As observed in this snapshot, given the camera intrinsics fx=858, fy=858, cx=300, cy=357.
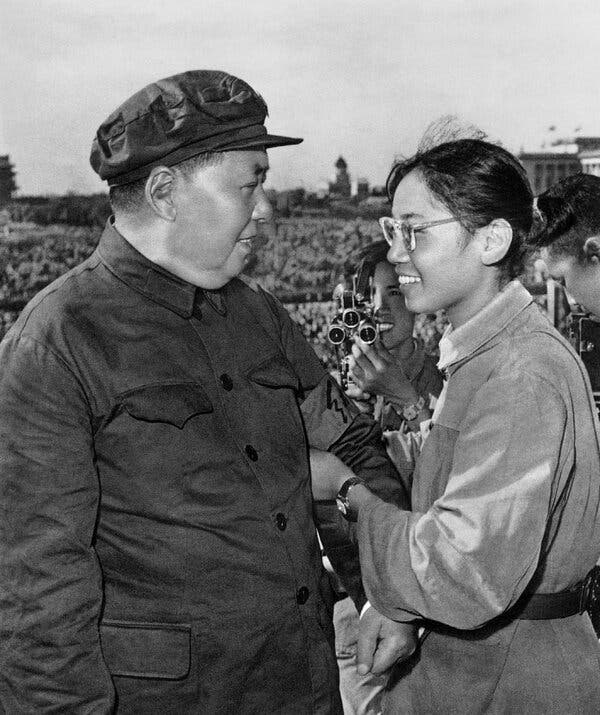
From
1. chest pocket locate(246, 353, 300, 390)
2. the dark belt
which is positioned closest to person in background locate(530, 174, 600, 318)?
chest pocket locate(246, 353, 300, 390)

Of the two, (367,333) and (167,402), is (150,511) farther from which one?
(367,333)

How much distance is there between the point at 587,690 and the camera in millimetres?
1279

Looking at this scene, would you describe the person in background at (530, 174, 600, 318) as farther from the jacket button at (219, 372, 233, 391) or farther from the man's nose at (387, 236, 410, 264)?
the jacket button at (219, 372, 233, 391)

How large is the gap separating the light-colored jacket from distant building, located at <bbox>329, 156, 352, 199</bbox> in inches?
102

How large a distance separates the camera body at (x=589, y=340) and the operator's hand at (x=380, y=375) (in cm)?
70

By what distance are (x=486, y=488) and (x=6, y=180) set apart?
2.77 meters

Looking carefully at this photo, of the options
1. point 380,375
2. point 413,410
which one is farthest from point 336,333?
point 413,410

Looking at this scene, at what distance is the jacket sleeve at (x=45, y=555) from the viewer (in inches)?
42.0

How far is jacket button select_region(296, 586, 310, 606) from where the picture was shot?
1284mm

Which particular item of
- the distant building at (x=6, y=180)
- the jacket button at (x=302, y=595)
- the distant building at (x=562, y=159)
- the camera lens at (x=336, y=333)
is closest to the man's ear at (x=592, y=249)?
the camera lens at (x=336, y=333)

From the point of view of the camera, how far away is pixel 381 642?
1356 mm

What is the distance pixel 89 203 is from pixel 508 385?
2635mm

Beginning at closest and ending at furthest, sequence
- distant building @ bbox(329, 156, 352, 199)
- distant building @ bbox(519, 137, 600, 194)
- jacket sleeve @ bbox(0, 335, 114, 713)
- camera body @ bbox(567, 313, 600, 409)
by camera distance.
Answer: jacket sleeve @ bbox(0, 335, 114, 713) < camera body @ bbox(567, 313, 600, 409) < distant building @ bbox(329, 156, 352, 199) < distant building @ bbox(519, 137, 600, 194)

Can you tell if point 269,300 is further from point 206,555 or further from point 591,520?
point 591,520
